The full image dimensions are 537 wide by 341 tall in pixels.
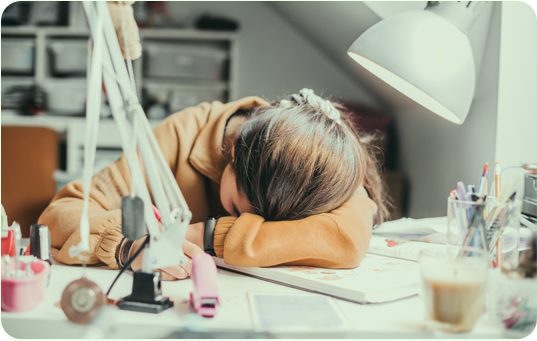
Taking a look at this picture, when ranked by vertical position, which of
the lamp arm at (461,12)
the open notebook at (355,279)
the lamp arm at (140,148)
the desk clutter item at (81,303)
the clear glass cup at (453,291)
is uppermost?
the lamp arm at (461,12)

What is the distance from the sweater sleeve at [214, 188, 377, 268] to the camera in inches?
23.9

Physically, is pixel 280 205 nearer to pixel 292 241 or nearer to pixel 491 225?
pixel 292 241

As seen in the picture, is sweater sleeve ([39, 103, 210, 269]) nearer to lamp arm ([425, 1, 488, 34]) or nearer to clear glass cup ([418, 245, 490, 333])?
clear glass cup ([418, 245, 490, 333])

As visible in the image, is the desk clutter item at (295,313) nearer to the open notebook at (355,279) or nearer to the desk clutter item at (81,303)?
the open notebook at (355,279)

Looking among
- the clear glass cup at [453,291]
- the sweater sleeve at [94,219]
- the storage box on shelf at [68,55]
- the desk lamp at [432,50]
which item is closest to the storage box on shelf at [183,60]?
the storage box on shelf at [68,55]

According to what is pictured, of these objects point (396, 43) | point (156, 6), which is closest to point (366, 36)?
point (396, 43)

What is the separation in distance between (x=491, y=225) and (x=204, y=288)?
39cm

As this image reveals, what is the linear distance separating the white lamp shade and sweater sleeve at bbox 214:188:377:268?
239 millimetres

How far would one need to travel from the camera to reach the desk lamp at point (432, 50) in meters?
Result: 0.60

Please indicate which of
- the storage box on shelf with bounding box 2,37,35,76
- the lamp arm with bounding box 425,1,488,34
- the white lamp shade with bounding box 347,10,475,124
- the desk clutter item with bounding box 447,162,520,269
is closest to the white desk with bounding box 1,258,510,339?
the desk clutter item with bounding box 447,162,520,269

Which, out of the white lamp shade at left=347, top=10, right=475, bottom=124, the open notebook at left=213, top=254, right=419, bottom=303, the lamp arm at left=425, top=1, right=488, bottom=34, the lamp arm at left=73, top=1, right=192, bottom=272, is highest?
the lamp arm at left=425, top=1, right=488, bottom=34

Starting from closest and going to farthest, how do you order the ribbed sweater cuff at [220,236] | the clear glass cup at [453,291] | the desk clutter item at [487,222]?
the clear glass cup at [453,291], the desk clutter item at [487,222], the ribbed sweater cuff at [220,236]

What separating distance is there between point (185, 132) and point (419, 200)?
3.92 ft

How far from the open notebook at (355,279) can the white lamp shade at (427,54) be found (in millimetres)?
262
